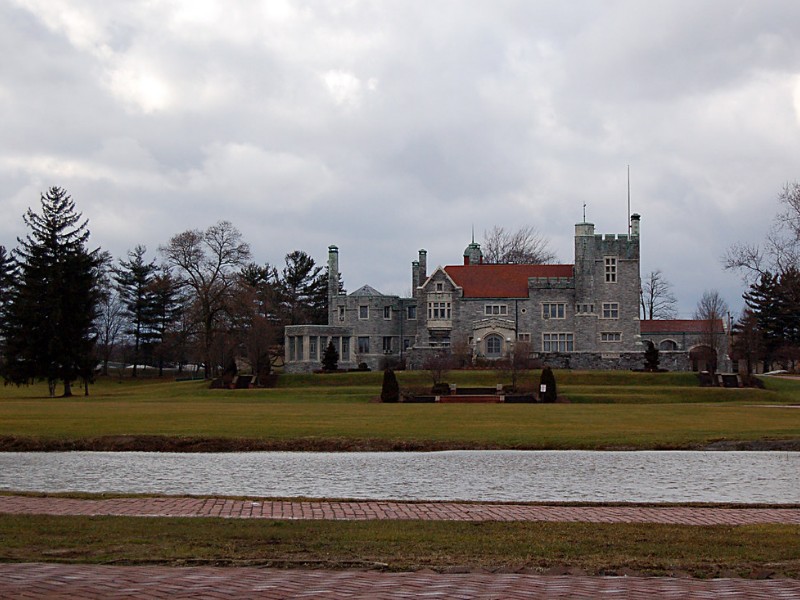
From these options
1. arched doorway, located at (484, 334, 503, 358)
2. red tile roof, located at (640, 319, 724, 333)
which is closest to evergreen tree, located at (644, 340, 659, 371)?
red tile roof, located at (640, 319, 724, 333)

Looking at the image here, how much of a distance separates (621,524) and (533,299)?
67.2 m

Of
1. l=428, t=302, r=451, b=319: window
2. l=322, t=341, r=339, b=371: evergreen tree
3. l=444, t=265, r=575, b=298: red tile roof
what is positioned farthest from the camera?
l=444, t=265, r=575, b=298: red tile roof

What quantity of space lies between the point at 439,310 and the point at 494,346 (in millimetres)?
5335

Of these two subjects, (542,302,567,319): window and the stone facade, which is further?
(542,302,567,319): window

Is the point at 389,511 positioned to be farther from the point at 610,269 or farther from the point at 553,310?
the point at 610,269

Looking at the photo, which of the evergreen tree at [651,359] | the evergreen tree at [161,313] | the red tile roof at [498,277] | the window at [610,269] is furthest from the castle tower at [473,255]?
the evergreen tree at [161,313]

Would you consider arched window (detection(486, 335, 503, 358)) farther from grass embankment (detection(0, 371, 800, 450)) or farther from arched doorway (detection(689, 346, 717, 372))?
grass embankment (detection(0, 371, 800, 450))

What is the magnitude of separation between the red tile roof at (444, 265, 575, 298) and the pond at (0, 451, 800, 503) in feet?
178

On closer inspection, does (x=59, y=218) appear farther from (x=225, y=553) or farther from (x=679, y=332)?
(x=225, y=553)

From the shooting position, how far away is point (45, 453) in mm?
26391

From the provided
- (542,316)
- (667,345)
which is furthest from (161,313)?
(667,345)

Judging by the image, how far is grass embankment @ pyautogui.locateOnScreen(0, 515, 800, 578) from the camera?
1006 cm

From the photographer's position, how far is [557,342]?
79938mm

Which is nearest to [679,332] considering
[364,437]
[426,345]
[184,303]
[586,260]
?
[586,260]
